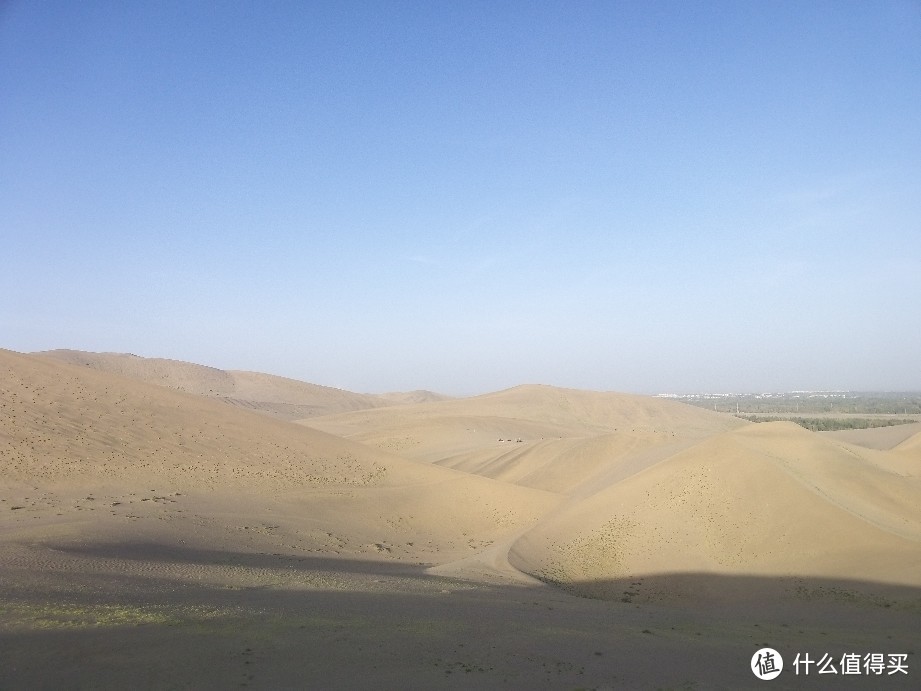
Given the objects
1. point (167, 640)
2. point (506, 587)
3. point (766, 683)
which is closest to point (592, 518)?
point (506, 587)

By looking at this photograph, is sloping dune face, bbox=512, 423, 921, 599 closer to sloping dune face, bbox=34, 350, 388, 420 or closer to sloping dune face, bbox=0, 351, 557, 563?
sloping dune face, bbox=0, 351, 557, 563

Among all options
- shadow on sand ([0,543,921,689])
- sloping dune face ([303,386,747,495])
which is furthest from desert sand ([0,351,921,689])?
sloping dune face ([303,386,747,495])

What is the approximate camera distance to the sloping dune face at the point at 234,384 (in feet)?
298

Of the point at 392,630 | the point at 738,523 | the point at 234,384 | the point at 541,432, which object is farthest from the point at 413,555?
the point at 234,384

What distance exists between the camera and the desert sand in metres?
6.89

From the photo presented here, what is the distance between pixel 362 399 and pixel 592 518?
91788 millimetres

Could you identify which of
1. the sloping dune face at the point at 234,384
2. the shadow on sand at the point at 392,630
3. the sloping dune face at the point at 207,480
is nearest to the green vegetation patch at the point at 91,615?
the shadow on sand at the point at 392,630

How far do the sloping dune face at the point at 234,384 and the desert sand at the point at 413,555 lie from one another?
6285 cm

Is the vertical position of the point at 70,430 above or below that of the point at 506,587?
above

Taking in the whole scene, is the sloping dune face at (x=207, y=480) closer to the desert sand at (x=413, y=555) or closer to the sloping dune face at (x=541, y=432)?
the desert sand at (x=413, y=555)

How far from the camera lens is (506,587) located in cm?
1289

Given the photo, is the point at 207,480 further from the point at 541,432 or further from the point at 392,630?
the point at 541,432

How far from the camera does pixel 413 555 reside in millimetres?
17062

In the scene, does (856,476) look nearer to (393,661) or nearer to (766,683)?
(766,683)
